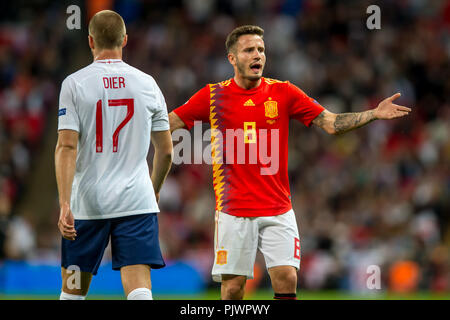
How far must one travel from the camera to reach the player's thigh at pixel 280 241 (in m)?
6.29

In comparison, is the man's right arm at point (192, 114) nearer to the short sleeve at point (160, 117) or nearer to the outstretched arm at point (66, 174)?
the short sleeve at point (160, 117)

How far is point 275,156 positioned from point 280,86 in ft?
2.02

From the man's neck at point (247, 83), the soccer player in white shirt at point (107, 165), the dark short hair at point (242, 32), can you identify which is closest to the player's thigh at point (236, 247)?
the man's neck at point (247, 83)

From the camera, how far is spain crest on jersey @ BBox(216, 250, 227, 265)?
21.1 feet

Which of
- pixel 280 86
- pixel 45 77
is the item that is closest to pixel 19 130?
pixel 45 77

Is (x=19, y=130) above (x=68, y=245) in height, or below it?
above

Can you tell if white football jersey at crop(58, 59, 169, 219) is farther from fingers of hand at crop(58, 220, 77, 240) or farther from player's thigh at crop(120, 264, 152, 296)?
player's thigh at crop(120, 264, 152, 296)

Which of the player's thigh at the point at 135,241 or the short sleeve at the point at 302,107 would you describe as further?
the short sleeve at the point at 302,107

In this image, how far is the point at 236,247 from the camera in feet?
21.0

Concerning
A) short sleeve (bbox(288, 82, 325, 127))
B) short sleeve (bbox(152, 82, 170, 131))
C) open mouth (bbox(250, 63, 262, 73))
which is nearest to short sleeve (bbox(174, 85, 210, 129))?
open mouth (bbox(250, 63, 262, 73))

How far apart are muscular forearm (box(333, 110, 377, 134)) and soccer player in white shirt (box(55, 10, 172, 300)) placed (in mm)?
1724
